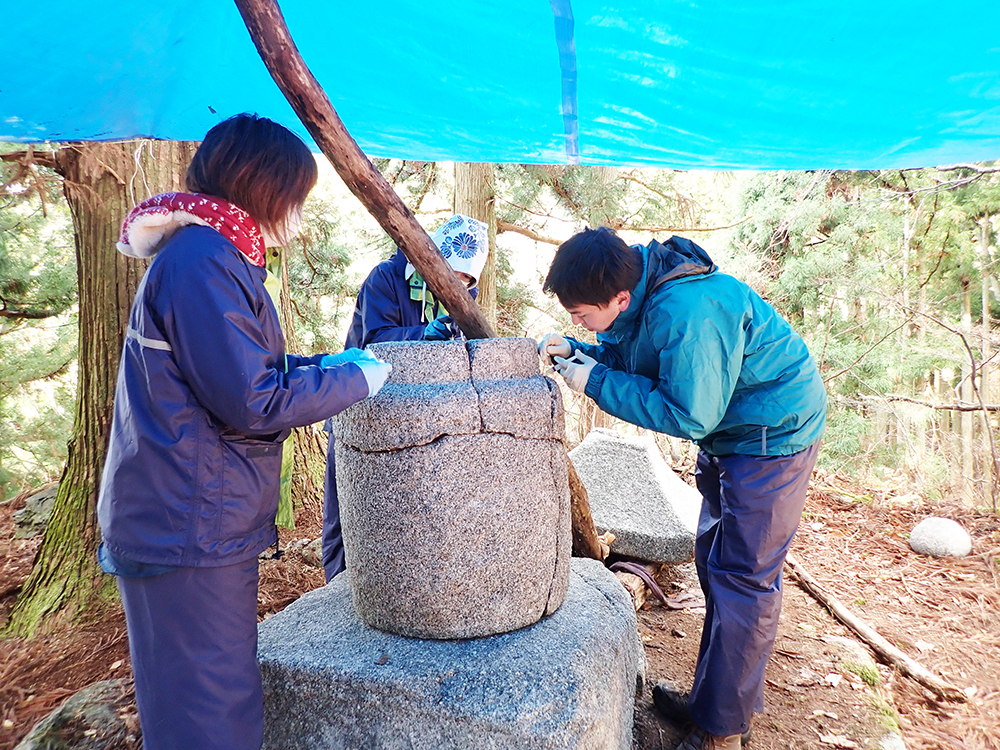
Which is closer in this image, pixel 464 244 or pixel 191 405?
pixel 191 405

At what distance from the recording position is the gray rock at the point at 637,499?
361 centimetres

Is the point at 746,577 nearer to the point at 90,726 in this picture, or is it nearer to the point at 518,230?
the point at 90,726

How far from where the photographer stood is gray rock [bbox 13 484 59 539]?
13.8ft

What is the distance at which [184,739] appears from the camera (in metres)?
1.40

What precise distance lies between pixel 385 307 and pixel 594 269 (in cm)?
104

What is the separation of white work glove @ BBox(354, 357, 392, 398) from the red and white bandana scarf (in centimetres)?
39

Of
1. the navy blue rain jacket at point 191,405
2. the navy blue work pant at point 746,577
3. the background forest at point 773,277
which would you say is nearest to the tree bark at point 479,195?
the background forest at point 773,277

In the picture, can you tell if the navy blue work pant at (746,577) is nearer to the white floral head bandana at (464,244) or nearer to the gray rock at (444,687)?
the gray rock at (444,687)

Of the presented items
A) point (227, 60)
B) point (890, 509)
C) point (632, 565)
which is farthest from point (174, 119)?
point (890, 509)

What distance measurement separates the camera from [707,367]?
195cm

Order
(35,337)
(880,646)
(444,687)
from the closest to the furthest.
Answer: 1. (444,687)
2. (880,646)
3. (35,337)

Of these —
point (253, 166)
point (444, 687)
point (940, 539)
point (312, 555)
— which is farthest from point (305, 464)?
point (940, 539)

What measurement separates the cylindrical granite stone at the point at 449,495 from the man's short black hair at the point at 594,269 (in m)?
0.38

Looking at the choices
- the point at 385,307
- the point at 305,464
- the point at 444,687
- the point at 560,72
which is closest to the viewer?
the point at 444,687
